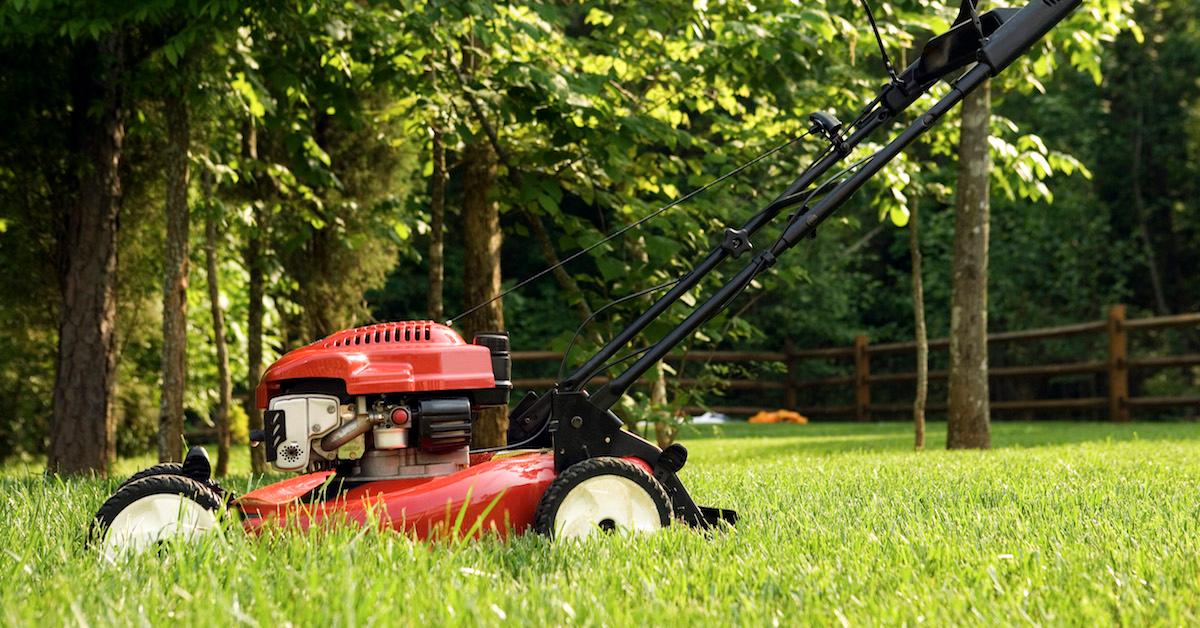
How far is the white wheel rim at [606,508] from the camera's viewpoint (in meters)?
3.37

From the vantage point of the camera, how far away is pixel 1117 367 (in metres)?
14.1

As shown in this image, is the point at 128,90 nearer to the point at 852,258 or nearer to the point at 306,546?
the point at 306,546

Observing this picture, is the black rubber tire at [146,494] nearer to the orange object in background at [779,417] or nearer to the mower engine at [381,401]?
the mower engine at [381,401]

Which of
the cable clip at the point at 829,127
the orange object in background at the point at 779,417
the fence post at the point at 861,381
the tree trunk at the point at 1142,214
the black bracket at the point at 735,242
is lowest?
the orange object in background at the point at 779,417

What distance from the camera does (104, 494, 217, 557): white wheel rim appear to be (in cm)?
327

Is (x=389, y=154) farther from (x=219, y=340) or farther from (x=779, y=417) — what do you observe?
(x=779, y=417)

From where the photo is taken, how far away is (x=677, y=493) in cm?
356

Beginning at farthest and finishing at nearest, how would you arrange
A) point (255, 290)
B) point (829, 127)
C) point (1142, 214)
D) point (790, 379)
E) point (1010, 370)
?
1. point (790, 379)
2. point (1142, 214)
3. point (1010, 370)
4. point (255, 290)
5. point (829, 127)

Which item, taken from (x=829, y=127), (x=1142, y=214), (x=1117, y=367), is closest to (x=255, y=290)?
(x=829, y=127)

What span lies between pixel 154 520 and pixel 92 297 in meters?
4.64

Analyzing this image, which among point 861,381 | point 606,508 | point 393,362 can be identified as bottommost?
point 861,381

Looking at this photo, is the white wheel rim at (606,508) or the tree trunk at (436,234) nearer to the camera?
the white wheel rim at (606,508)

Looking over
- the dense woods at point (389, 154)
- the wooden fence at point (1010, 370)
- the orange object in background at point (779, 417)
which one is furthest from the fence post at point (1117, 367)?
the dense woods at point (389, 154)

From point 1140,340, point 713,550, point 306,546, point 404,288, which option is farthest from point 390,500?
point 404,288
